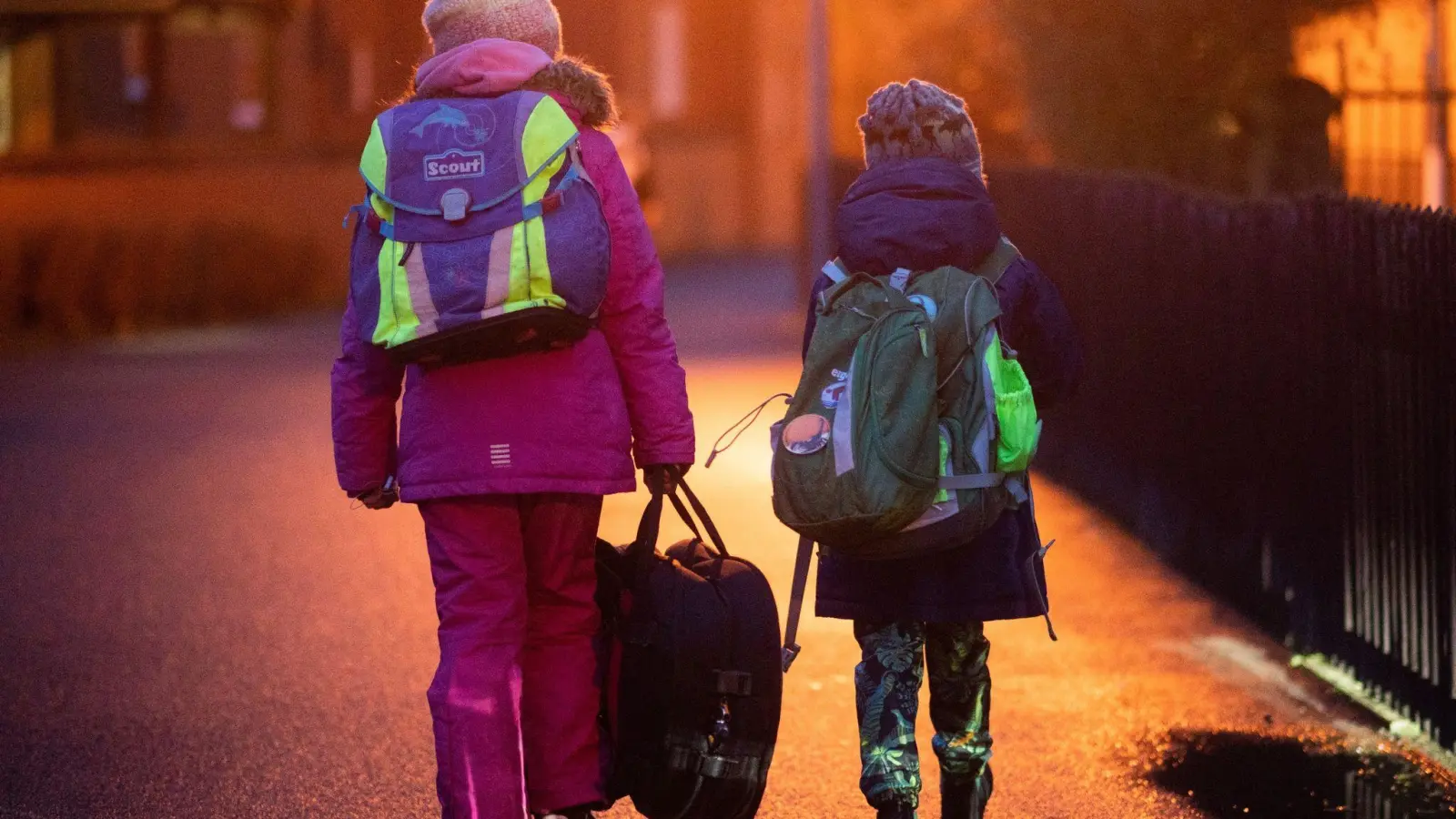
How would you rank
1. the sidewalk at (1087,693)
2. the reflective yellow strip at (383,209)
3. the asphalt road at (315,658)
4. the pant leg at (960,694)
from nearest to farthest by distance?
1. the reflective yellow strip at (383,209)
2. the pant leg at (960,694)
3. the sidewalk at (1087,693)
4. the asphalt road at (315,658)

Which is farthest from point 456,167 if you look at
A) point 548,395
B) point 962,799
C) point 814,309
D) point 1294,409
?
point 1294,409

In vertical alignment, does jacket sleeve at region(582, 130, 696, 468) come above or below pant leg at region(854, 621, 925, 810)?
above

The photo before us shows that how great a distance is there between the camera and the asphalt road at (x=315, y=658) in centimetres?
562

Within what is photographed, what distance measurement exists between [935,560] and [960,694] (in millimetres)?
351

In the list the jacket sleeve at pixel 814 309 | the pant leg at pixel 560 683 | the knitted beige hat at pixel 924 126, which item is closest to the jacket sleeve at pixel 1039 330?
the knitted beige hat at pixel 924 126

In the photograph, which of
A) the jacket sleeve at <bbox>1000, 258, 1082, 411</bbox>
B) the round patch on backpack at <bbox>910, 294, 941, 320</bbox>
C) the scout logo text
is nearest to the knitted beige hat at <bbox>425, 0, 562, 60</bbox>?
the scout logo text

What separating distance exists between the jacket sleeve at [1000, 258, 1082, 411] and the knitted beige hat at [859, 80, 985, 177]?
0.26 m

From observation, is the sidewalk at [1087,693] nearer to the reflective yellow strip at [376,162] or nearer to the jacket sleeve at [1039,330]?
the jacket sleeve at [1039,330]

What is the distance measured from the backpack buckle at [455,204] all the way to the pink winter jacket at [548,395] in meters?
0.24

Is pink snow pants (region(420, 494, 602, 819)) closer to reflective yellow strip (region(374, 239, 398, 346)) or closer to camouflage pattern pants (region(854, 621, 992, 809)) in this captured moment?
reflective yellow strip (region(374, 239, 398, 346))

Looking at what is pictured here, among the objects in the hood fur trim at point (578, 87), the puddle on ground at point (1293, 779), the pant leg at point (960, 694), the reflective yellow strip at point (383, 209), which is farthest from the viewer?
the puddle on ground at point (1293, 779)

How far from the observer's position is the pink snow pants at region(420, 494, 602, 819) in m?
4.43

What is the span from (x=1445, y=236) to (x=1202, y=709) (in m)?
1.50

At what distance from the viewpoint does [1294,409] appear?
22.6ft
